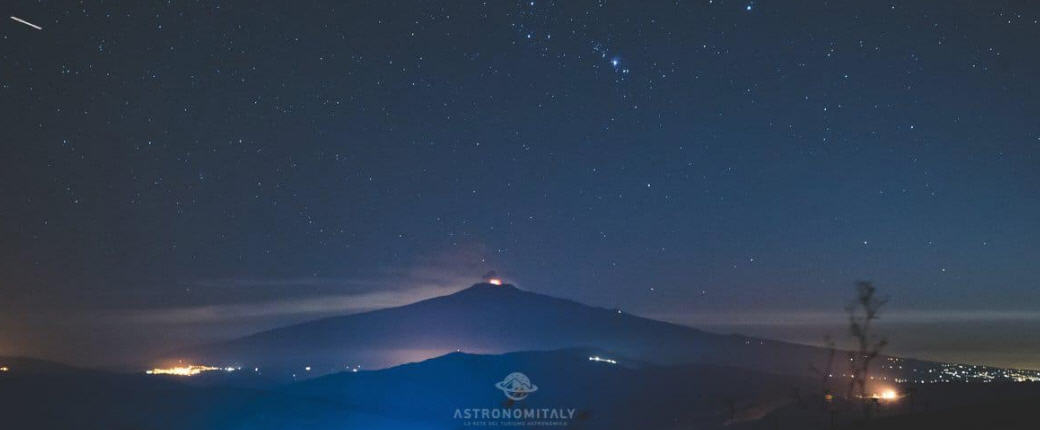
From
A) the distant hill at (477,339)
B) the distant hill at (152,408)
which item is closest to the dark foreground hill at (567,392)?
→ the distant hill at (152,408)

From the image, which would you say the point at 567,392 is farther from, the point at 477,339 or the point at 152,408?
the point at 477,339

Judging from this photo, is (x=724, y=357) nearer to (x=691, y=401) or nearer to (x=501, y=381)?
(x=691, y=401)

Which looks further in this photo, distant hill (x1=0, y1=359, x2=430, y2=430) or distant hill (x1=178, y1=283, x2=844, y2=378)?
distant hill (x1=178, y1=283, x2=844, y2=378)

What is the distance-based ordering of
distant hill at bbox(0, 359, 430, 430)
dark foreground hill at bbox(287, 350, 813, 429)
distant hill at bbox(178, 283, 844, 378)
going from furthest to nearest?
distant hill at bbox(178, 283, 844, 378)
dark foreground hill at bbox(287, 350, 813, 429)
distant hill at bbox(0, 359, 430, 430)

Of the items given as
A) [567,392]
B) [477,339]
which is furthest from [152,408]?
[477,339]

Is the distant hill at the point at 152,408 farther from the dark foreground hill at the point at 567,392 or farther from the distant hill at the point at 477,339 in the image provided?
the distant hill at the point at 477,339

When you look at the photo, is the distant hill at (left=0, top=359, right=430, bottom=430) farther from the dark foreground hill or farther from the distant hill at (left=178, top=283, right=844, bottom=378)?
the distant hill at (left=178, top=283, right=844, bottom=378)

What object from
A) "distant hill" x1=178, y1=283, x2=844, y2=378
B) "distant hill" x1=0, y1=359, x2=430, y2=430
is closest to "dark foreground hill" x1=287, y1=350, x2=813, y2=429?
"distant hill" x1=0, y1=359, x2=430, y2=430

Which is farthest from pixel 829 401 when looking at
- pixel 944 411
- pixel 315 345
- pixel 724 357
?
pixel 315 345
